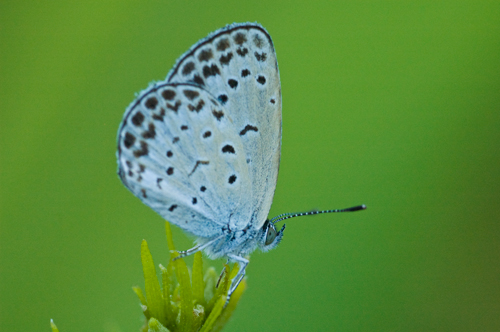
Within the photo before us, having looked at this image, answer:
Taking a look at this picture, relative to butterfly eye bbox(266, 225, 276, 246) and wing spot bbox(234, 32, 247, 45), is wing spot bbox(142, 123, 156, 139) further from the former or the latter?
butterfly eye bbox(266, 225, 276, 246)

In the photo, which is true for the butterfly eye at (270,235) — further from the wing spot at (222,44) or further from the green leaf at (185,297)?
the wing spot at (222,44)

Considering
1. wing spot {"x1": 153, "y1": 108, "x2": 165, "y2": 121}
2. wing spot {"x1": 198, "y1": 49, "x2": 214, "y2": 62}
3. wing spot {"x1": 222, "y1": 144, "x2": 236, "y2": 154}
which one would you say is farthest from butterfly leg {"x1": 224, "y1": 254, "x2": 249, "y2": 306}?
wing spot {"x1": 198, "y1": 49, "x2": 214, "y2": 62}

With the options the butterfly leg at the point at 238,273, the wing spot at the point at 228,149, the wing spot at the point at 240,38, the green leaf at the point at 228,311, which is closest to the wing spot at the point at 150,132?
the wing spot at the point at 228,149

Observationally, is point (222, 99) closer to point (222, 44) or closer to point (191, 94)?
point (191, 94)

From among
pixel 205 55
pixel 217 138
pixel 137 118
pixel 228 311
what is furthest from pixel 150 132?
pixel 228 311

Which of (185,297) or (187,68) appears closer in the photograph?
(185,297)

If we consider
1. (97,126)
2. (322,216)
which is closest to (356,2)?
(322,216)
